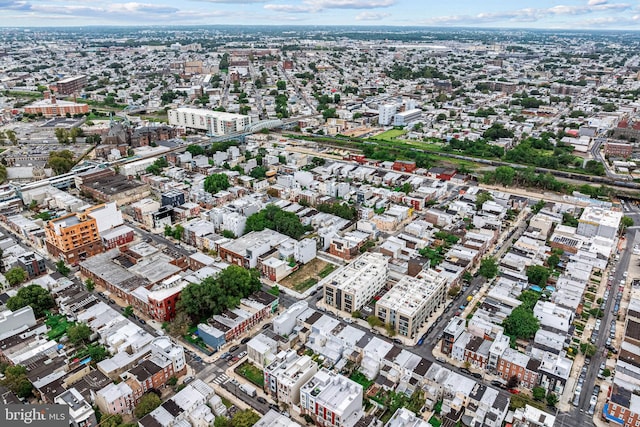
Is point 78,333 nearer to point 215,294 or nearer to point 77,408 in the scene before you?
point 77,408

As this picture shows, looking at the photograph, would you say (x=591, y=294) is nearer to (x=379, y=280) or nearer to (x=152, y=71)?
(x=379, y=280)

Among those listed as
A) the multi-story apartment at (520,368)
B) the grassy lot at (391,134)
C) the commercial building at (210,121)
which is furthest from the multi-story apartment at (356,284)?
the commercial building at (210,121)

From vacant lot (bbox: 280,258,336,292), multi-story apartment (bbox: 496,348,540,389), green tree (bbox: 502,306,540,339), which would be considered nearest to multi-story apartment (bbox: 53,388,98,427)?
vacant lot (bbox: 280,258,336,292)

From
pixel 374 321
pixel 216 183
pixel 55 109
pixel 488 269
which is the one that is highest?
pixel 55 109

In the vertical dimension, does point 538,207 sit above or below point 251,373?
above

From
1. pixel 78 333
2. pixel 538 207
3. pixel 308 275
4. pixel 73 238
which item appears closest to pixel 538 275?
pixel 538 207

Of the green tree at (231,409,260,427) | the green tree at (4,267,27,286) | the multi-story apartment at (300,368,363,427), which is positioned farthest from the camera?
the green tree at (4,267,27,286)

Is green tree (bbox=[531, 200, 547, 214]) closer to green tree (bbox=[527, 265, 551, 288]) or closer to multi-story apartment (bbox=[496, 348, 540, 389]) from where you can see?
green tree (bbox=[527, 265, 551, 288])
